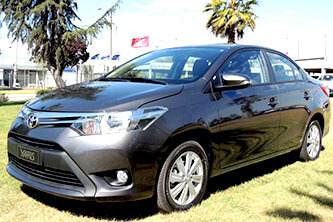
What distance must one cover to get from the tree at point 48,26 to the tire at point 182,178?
15279 millimetres

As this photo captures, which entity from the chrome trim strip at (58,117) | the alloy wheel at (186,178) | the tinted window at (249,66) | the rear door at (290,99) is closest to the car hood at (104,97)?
the chrome trim strip at (58,117)

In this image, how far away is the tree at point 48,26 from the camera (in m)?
17.1

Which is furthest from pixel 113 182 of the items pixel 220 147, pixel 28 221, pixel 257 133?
pixel 257 133

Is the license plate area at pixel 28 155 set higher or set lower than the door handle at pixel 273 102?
lower

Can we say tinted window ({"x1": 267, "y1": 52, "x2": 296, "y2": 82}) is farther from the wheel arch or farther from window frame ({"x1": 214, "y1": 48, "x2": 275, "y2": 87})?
the wheel arch

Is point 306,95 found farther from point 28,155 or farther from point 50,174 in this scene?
point 28,155

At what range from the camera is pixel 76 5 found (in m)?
18.2

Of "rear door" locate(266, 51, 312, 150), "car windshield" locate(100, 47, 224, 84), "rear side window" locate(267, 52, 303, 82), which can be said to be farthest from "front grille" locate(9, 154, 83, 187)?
"rear side window" locate(267, 52, 303, 82)

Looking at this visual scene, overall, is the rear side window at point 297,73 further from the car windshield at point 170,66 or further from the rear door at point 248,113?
the car windshield at point 170,66

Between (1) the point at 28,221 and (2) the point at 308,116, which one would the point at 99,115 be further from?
(2) the point at 308,116

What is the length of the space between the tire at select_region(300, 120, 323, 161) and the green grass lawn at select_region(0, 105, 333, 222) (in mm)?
607

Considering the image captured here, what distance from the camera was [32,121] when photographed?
306cm

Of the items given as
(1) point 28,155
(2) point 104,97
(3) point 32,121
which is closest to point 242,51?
(2) point 104,97

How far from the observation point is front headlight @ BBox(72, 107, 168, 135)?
9.21 feet
